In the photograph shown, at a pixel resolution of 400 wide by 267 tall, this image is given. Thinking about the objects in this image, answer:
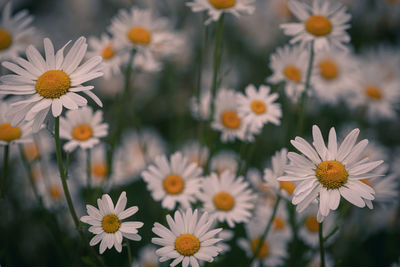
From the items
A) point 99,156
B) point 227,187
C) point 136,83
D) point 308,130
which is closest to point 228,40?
point 136,83

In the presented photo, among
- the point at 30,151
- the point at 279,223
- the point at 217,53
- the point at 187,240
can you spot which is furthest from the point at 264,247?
the point at 30,151

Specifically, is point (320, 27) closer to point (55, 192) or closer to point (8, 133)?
point (8, 133)

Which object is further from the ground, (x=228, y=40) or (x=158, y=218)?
(x=228, y=40)

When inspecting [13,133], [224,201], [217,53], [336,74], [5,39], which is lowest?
[224,201]

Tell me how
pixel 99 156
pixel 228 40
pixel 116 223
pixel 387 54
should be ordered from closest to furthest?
pixel 116 223 → pixel 99 156 → pixel 387 54 → pixel 228 40

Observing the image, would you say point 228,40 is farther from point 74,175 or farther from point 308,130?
point 74,175

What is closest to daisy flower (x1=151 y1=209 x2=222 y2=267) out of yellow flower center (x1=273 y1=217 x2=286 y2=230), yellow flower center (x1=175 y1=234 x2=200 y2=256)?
yellow flower center (x1=175 y1=234 x2=200 y2=256)

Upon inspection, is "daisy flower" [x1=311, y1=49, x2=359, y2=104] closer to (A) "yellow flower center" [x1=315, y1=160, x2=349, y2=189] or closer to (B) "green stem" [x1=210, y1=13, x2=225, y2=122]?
(B) "green stem" [x1=210, y1=13, x2=225, y2=122]
